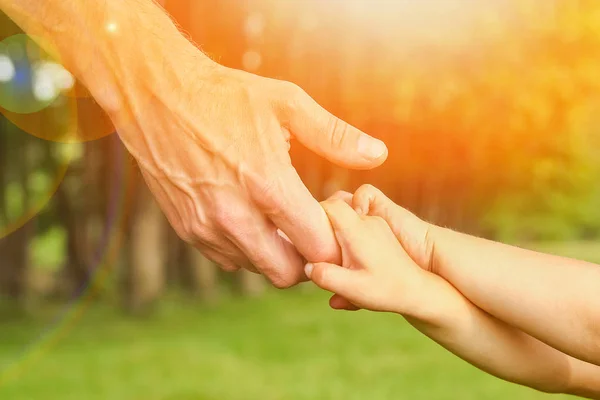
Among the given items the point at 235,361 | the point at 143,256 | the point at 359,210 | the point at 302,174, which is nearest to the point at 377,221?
the point at 359,210

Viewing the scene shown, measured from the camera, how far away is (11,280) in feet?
34.3

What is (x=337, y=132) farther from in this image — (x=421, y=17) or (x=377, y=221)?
(x=421, y=17)

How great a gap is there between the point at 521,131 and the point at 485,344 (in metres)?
11.3

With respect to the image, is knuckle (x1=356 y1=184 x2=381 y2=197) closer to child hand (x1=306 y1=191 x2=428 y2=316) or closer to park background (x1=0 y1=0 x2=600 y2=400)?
child hand (x1=306 y1=191 x2=428 y2=316)

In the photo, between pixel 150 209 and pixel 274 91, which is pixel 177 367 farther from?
pixel 274 91

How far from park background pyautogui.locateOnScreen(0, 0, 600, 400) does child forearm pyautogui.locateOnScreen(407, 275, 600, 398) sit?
5.12m

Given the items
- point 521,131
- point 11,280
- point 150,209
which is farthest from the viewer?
point 521,131

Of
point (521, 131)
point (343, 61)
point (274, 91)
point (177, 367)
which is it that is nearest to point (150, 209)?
point (177, 367)

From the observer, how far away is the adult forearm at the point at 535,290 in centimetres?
218

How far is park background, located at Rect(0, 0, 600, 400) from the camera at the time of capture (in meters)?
8.15

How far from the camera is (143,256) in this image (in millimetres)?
9672

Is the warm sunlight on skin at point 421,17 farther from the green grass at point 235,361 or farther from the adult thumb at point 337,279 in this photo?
the adult thumb at point 337,279

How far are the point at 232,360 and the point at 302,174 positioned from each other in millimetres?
4244

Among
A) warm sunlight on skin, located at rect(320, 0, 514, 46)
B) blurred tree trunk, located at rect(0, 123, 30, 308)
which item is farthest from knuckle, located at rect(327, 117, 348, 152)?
warm sunlight on skin, located at rect(320, 0, 514, 46)
